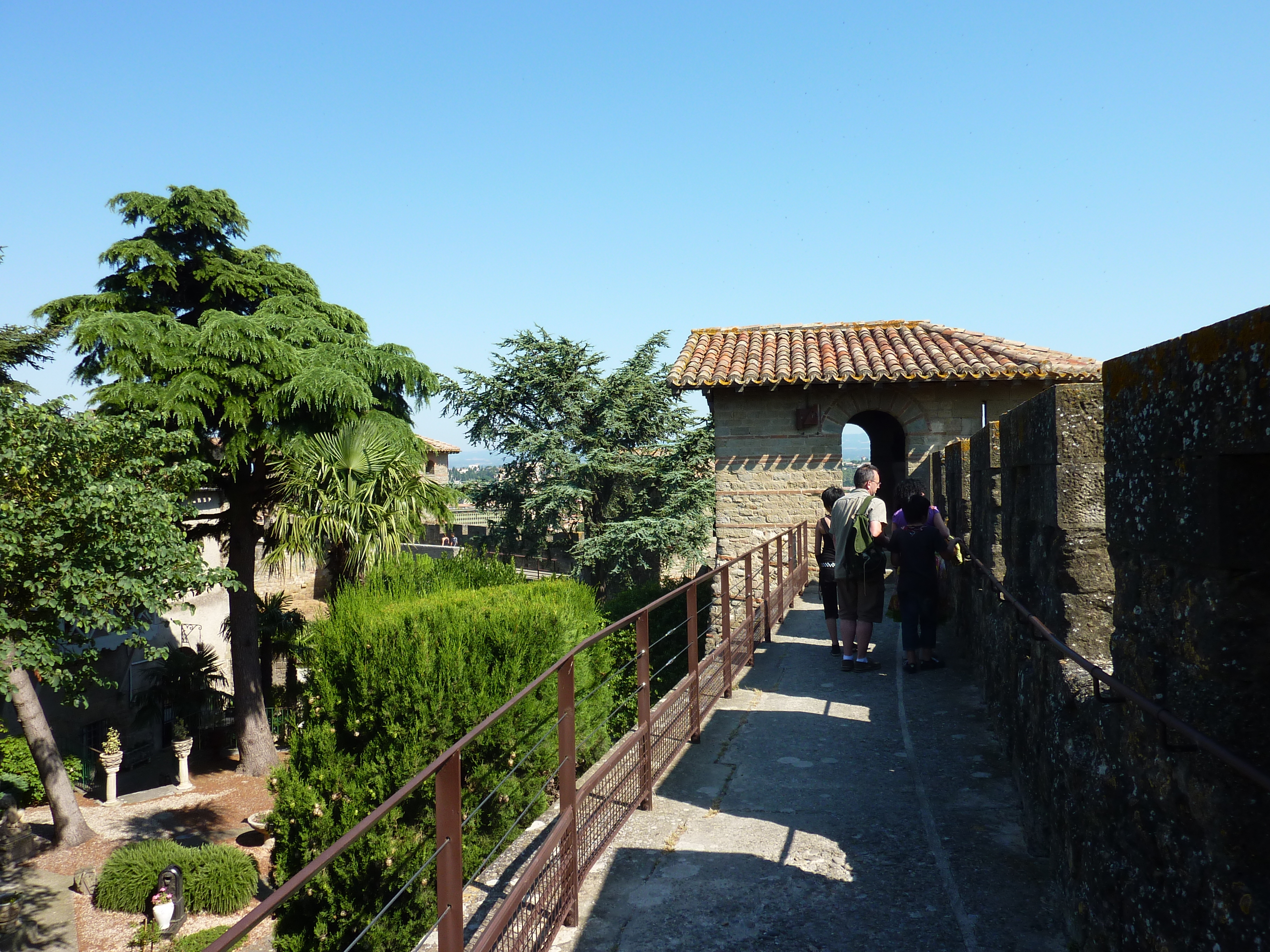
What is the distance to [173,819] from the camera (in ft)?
61.1

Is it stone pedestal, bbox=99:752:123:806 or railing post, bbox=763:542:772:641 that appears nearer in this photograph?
railing post, bbox=763:542:772:641

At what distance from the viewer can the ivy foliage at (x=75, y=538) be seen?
1200cm

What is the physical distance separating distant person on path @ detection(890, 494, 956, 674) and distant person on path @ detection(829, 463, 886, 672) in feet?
0.62

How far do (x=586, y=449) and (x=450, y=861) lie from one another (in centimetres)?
2229

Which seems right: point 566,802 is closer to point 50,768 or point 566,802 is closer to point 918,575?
point 918,575

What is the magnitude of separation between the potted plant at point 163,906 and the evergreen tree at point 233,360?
503cm

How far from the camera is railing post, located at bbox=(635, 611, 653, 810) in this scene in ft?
14.8

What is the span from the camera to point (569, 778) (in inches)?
136

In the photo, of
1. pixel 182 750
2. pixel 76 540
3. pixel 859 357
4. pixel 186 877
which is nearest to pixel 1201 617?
pixel 859 357

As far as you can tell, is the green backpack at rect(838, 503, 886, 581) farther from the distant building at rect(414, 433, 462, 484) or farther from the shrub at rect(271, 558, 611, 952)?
the distant building at rect(414, 433, 462, 484)

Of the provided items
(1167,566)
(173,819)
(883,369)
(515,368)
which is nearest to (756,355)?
(883,369)

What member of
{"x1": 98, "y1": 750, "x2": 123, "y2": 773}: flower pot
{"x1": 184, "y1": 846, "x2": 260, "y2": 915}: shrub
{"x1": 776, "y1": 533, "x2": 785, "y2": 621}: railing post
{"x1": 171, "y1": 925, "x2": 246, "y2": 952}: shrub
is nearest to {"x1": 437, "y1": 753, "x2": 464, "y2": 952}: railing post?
{"x1": 776, "y1": 533, "x2": 785, "y2": 621}: railing post

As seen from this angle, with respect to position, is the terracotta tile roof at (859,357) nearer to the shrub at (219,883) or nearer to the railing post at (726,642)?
the railing post at (726,642)

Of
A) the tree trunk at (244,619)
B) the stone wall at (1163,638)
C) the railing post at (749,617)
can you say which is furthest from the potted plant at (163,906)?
the stone wall at (1163,638)
